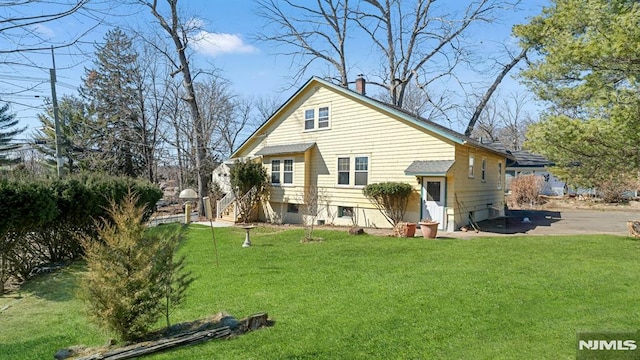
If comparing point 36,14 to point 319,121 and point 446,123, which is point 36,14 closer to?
point 319,121

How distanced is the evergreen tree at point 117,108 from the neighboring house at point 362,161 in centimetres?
1354

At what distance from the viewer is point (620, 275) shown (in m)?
6.87

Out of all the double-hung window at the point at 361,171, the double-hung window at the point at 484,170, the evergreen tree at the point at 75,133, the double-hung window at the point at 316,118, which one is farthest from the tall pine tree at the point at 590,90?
the evergreen tree at the point at 75,133

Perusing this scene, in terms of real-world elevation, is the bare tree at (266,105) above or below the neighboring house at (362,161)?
above

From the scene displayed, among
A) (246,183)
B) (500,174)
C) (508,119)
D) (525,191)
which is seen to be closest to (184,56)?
(246,183)

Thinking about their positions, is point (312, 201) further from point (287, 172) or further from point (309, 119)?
point (309, 119)

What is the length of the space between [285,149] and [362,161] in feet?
13.6

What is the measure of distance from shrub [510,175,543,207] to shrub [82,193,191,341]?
2490 cm

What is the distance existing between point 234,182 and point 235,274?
10101mm

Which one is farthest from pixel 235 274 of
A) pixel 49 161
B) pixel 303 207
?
pixel 49 161

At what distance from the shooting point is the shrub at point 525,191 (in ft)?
78.0

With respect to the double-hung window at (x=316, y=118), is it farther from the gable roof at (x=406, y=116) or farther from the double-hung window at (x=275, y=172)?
the double-hung window at (x=275, y=172)

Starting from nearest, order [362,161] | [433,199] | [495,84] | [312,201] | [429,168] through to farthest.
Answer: [429,168] < [433,199] < [312,201] < [362,161] < [495,84]

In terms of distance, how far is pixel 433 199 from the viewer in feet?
44.5
